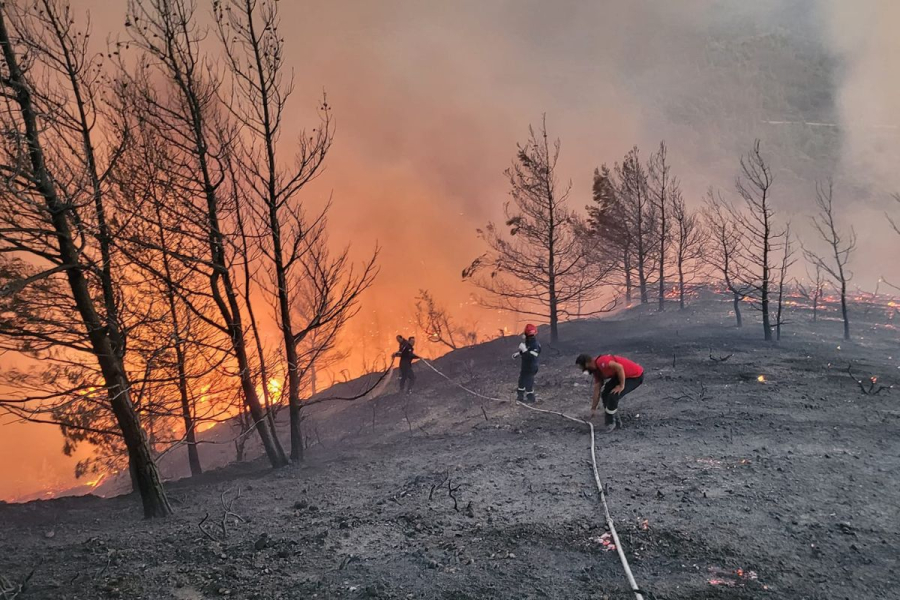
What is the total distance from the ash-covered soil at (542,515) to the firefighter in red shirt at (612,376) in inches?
18.4

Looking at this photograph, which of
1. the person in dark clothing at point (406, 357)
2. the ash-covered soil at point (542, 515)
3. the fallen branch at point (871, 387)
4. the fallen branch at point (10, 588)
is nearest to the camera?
the fallen branch at point (10, 588)

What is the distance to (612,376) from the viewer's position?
8.86 metres

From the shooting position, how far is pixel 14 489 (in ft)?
179

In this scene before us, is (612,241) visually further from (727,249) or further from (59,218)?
(59,218)

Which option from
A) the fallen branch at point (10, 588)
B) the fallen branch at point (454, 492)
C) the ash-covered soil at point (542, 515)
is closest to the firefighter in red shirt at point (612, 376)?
the ash-covered soil at point (542, 515)

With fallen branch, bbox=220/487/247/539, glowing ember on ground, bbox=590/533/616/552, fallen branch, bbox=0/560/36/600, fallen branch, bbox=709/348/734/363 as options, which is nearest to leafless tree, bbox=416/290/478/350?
A: fallen branch, bbox=709/348/734/363

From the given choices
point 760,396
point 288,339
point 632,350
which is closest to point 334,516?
point 288,339

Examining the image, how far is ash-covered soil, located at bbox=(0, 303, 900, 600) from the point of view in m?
4.43

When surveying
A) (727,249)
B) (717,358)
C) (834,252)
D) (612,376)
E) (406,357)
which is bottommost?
(612,376)

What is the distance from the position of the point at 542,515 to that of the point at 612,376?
3.77m

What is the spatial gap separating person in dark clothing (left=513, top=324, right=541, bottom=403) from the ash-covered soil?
71 cm

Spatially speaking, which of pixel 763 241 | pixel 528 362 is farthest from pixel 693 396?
pixel 763 241

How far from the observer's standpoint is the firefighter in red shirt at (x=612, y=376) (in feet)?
28.6

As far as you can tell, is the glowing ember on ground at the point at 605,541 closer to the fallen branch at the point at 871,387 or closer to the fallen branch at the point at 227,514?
the fallen branch at the point at 227,514
